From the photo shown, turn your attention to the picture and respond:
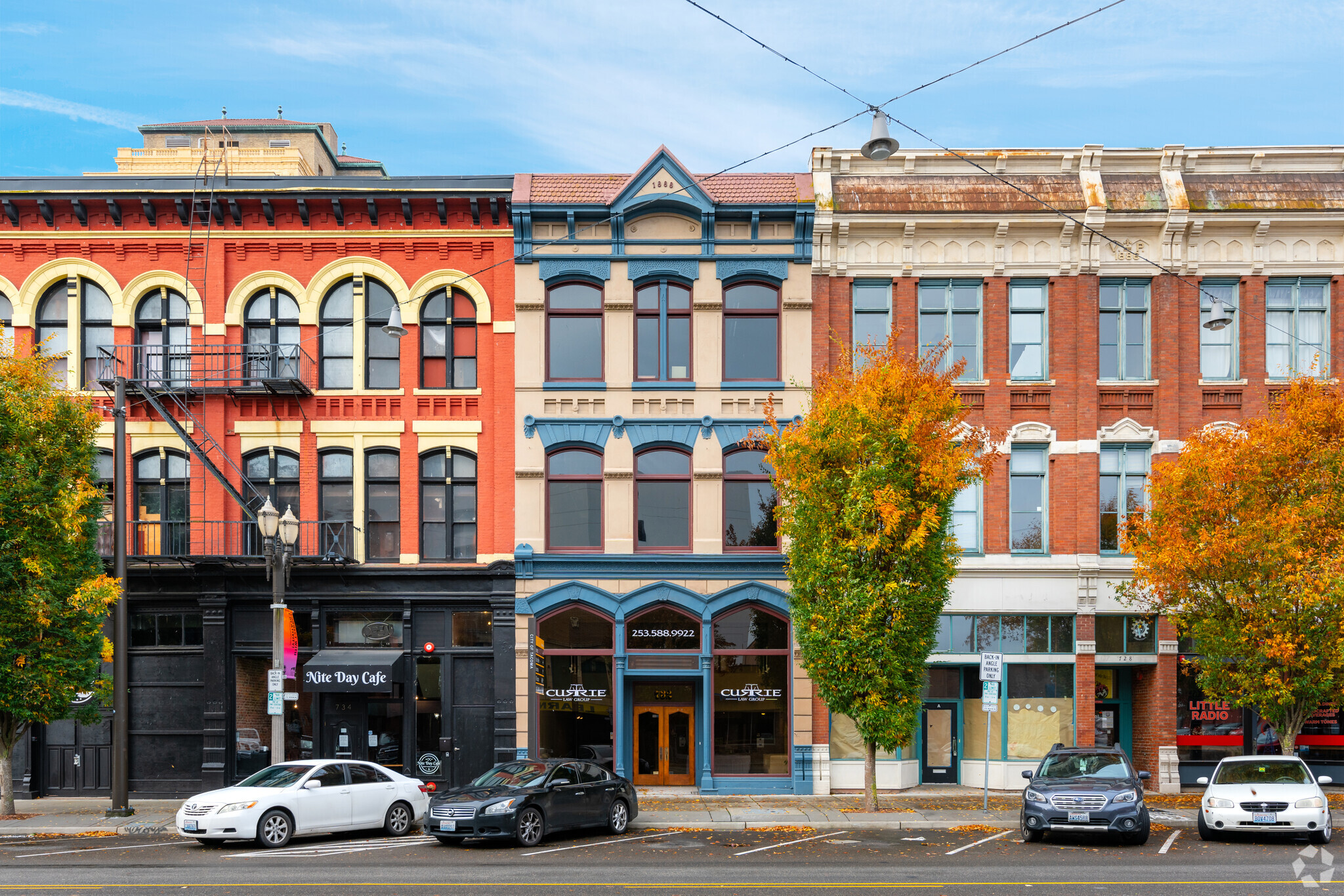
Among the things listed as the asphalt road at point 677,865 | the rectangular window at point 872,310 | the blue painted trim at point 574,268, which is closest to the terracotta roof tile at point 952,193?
the rectangular window at point 872,310

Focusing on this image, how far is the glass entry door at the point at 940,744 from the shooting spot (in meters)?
24.1

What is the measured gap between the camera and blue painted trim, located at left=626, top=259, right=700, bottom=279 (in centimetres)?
2414

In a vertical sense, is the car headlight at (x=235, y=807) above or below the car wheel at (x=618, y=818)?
above

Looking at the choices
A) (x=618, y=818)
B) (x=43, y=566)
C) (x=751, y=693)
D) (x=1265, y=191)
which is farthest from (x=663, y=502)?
(x=1265, y=191)

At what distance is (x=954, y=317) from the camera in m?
24.4

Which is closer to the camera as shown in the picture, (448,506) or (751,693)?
(751,693)

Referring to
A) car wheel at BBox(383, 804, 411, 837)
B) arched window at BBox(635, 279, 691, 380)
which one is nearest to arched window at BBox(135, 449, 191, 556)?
car wheel at BBox(383, 804, 411, 837)

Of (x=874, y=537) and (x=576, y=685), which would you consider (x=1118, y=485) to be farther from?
(x=576, y=685)

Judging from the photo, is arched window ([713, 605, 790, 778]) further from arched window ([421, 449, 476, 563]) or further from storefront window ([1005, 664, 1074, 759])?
arched window ([421, 449, 476, 563])

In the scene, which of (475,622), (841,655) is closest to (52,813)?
(475,622)

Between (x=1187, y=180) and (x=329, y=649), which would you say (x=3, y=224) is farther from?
(x=1187, y=180)

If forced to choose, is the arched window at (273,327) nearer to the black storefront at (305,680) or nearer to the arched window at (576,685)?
the black storefront at (305,680)

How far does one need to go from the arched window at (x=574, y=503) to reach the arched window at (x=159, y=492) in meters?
7.89

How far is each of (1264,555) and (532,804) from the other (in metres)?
13.4
